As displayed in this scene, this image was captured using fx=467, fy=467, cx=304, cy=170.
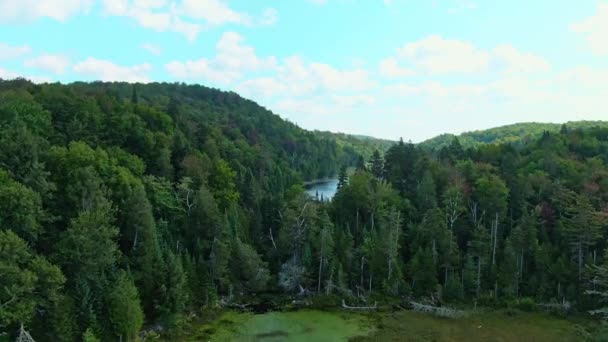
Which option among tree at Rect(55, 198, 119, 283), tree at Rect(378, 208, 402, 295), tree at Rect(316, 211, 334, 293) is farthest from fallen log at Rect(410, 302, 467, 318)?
tree at Rect(55, 198, 119, 283)

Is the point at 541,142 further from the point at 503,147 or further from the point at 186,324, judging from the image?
the point at 186,324

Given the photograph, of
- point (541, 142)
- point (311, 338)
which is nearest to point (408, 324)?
point (311, 338)

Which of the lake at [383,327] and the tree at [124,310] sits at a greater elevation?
the tree at [124,310]

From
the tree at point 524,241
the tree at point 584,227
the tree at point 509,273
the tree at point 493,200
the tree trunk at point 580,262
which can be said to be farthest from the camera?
the tree at point 493,200

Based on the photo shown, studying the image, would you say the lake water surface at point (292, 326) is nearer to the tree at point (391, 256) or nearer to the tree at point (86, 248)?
the tree at point (391, 256)

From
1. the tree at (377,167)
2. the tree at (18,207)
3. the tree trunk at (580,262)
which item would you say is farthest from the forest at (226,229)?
the tree at (377,167)

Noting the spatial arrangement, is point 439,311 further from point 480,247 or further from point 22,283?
point 22,283
